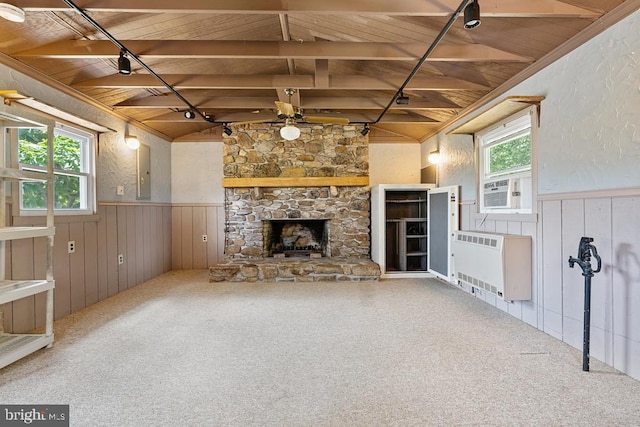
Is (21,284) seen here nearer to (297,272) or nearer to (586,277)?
(297,272)

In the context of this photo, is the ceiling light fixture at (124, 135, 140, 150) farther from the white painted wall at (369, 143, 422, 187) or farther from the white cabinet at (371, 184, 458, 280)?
the white painted wall at (369, 143, 422, 187)

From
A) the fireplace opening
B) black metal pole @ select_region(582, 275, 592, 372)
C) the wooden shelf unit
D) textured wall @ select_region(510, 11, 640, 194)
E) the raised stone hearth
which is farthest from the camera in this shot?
the fireplace opening

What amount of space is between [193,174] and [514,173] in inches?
205

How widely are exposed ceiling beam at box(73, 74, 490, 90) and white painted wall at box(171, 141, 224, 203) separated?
7.83ft

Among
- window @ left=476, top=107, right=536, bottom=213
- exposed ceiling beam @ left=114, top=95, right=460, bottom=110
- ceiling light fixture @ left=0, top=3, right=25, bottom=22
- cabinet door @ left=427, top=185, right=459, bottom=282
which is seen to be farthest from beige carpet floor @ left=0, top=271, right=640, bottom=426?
exposed ceiling beam @ left=114, top=95, right=460, bottom=110

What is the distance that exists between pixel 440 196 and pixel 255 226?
3.05 metres

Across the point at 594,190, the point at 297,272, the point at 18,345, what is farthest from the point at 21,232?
the point at 594,190

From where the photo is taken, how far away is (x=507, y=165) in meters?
3.54

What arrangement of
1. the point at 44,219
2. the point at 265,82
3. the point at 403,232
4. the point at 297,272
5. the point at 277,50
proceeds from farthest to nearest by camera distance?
1. the point at 403,232
2. the point at 297,272
3. the point at 265,82
4. the point at 44,219
5. the point at 277,50

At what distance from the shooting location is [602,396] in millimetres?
1901

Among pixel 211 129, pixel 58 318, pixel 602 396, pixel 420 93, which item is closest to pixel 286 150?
pixel 211 129

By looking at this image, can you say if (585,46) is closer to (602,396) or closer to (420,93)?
(420,93)

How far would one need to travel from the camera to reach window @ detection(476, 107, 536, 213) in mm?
3182

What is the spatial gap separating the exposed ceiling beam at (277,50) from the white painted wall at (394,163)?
3153 mm
